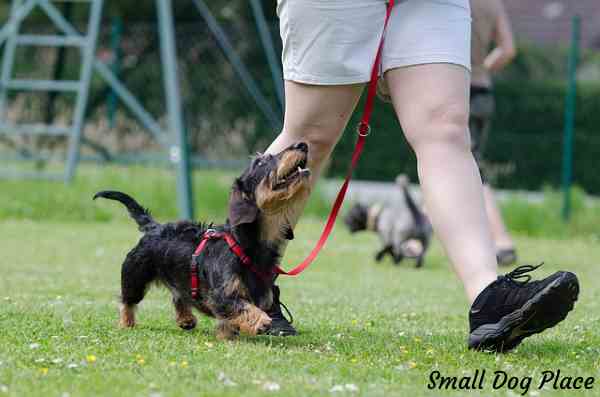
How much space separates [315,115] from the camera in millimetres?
4406

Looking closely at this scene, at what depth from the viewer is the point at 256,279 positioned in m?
4.45

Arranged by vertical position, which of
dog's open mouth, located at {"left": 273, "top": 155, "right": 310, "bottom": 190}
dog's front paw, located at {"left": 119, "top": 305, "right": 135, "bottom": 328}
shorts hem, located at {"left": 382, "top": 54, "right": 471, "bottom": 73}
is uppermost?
shorts hem, located at {"left": 382, "top": 54, "right": 471, "bottom": 73}

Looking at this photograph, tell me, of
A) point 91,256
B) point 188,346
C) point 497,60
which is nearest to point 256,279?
point 188,346

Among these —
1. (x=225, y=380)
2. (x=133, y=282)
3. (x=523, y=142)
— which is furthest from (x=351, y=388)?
(x=523, y=142)

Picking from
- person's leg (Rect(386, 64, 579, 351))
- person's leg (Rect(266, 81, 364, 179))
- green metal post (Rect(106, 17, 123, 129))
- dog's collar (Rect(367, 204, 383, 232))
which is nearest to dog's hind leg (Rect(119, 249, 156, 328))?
person's leg (Rect(266, 81, 364, 179))

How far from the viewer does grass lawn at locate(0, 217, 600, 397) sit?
3.44 metres

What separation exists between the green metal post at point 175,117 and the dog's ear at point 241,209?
6.44 metres

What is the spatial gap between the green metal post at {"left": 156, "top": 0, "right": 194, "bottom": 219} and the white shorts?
6582mm

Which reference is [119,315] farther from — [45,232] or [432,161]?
[45,232]

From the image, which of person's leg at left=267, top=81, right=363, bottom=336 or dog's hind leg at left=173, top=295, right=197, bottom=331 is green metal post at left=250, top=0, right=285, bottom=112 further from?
person's leg at left=267, top=81, right=363, bottom=336

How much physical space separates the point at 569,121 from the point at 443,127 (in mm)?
8107

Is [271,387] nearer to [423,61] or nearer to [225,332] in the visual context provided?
[225,332]

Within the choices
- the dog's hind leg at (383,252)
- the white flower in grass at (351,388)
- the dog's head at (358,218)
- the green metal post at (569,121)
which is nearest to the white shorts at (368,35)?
the white flower in grass at (351,388)

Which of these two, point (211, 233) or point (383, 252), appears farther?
point (383, 252)
